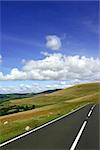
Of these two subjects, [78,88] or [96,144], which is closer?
[96,144]

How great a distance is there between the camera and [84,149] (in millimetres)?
12969

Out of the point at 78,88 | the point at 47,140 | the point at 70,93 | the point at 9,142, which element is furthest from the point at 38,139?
the point at 78,88

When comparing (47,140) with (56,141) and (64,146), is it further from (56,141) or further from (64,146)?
(64,146)

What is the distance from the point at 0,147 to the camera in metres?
13.2

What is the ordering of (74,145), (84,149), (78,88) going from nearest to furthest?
(84,149)
(74,145)
(78,88)

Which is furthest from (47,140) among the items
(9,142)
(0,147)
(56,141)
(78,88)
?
(78,88)

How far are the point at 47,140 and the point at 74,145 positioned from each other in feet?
5.66

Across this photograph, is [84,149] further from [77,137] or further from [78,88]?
[78,88]

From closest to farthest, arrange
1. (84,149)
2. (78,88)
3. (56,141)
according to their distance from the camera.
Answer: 1. (84,149)
2. (56,141)
3. (78,88)

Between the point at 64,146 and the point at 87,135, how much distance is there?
13.1 ft

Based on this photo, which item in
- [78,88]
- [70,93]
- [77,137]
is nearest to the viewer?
[77,137]

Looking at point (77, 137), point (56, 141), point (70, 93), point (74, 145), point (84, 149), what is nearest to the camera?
point (84, 149)

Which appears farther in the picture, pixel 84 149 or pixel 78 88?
pixel 78 88

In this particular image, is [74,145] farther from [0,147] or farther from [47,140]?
[0,147]
